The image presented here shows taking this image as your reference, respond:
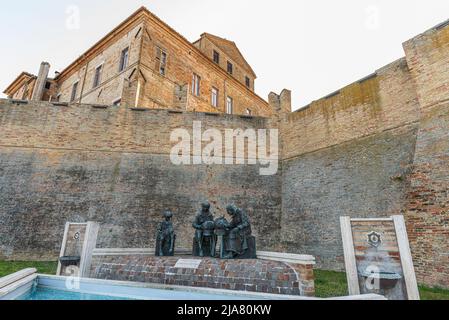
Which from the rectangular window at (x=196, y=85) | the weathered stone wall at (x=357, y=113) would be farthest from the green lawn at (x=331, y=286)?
the rectangular window at (x=196, y=85)

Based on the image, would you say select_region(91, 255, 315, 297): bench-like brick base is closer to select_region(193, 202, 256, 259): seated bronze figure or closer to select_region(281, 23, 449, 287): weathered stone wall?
select_region(193, 202, 256, 259): seated bronze figure

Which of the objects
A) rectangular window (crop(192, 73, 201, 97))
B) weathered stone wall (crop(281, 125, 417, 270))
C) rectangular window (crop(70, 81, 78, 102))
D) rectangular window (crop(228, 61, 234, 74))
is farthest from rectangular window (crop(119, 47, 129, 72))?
weathered stone wall (crop(281, 125, 417, 270))

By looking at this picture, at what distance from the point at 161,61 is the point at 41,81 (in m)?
11.9

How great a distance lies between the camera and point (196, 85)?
2092 centimetres

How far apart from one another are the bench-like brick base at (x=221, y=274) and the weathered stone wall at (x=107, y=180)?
4917 millimetres

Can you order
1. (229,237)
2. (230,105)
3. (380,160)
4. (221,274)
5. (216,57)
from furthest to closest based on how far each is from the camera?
(216,57) < (230,105) < (380,160) < (229,237) < (221,274)

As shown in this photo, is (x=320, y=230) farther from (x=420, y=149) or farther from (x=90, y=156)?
(x=90, y=156)

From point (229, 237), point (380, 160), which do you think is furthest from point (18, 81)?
point (380, 160)

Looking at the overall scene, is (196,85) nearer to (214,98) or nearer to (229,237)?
(214,98)

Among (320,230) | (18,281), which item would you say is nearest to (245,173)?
(320,230)

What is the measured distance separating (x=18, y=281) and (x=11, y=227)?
27.7 ft

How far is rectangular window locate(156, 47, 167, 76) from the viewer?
60.0 feet

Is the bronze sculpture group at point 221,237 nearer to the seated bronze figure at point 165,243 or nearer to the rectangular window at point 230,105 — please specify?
the seated bronze figure at point 165,243

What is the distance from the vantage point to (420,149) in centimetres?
826
